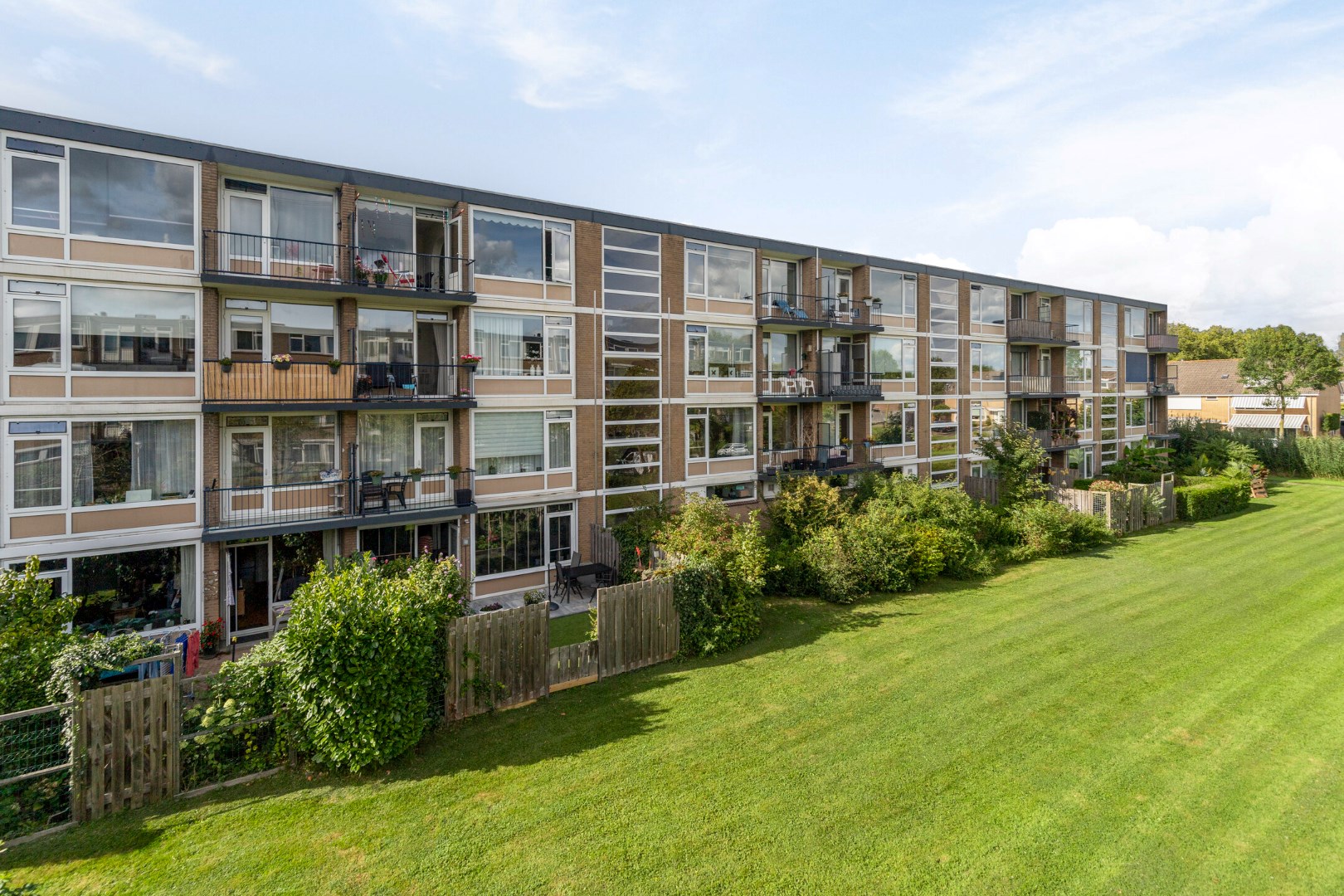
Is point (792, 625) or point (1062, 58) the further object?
point (792, 625)

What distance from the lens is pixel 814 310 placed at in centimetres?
2294

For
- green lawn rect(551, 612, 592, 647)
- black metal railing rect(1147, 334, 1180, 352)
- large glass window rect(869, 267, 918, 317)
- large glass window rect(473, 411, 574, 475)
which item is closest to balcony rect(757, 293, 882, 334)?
large glass window rect(869, 267, 918, 317)

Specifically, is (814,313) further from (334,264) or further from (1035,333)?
(334,264)

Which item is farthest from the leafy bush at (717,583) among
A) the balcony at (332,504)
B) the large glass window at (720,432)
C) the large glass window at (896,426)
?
the large glass window at (896,426)

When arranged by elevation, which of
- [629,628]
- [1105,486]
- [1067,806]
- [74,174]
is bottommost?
[1067,806]

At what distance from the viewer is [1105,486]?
2408 cm

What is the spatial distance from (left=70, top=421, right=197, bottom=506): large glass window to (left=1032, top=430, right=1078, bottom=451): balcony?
30.4 meters

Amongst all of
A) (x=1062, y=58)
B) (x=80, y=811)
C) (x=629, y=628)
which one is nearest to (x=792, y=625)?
(x=629, y=628)

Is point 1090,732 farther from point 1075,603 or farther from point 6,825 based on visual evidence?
point 6,825

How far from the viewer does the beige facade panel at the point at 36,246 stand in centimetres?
1152

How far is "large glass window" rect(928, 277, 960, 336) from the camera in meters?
26.7

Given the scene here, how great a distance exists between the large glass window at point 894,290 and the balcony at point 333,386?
16.0m

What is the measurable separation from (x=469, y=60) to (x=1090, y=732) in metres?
15.4

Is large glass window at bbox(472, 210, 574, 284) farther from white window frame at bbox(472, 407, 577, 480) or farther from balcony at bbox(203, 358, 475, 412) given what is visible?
white window frame at bbox(472, 407, 577, 480)
